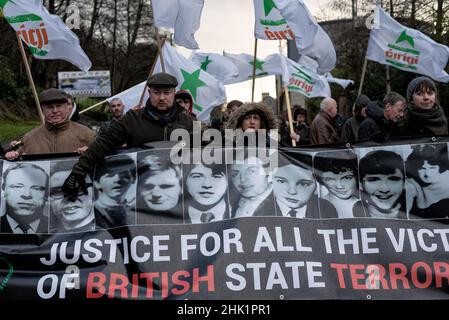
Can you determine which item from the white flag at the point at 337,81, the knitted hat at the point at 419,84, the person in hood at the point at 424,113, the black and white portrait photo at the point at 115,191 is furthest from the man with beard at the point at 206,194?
the white flag at the point at 337,81

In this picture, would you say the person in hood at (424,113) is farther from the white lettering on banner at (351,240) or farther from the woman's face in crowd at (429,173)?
the white lettering on banner at (351,240)

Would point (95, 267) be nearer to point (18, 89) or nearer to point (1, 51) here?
point (18, 89)

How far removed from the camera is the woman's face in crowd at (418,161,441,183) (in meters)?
5.51

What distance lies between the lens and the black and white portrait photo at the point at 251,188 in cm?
539

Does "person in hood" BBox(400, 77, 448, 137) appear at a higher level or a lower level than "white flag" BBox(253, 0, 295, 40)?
lower

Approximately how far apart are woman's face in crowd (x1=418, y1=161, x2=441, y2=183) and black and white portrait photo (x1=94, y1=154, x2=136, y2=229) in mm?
2055

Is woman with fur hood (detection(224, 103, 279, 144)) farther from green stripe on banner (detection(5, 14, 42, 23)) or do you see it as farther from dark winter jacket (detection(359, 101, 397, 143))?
green stripe on banner (detection(5, 14, 42, 23))

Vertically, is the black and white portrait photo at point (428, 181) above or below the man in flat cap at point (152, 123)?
below

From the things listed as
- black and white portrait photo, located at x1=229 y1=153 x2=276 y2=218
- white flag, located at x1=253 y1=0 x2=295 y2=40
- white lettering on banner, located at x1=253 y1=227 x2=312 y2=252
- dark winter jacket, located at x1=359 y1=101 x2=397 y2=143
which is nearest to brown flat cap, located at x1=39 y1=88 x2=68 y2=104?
black and white portrait photo, located at x1=229 y1=153 x2=276 y2=218

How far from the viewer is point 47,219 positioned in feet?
18.1

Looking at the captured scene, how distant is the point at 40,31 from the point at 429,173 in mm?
4738

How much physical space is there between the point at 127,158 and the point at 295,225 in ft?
4.35

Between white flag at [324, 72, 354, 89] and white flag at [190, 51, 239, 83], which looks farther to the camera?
white flag at [324, 72, 354, 89]

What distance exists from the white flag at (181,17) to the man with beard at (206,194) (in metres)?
3.69
